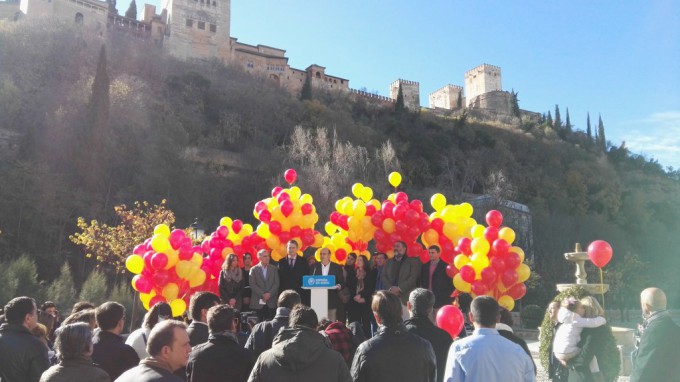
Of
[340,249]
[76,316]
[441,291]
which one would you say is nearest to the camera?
[76,316]

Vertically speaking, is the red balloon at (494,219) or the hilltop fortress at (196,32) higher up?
the hilltop fortress at (196,32)

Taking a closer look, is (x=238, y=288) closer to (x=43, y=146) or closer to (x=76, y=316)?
(x=76, y=316)

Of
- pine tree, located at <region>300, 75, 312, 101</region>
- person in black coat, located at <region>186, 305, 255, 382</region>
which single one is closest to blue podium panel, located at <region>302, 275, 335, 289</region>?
person in black coat, located at <region>186, 305, 255, 382</region>

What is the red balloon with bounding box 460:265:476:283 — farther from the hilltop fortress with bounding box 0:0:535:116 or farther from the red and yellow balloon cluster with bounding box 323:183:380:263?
the hilltop fortress with bounding box 0:0:535:116

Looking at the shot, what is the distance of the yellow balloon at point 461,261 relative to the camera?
8.47 m

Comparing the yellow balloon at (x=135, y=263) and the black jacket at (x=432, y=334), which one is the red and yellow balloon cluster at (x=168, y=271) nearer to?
the yellow balloon at (x=135, y=263)

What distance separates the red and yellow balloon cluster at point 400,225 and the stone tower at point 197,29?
54.9 m

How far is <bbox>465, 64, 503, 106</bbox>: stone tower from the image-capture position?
3541 inches

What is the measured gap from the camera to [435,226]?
9.54m

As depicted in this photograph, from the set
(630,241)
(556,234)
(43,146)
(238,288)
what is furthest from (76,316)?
(630,241)

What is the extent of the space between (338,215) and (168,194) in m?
23.7

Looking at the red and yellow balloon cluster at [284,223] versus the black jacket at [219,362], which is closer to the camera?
the black jacket at [219,362]

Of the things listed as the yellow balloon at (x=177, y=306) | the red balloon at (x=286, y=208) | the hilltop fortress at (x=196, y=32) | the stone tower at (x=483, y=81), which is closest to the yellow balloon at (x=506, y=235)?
the red balloon at (x=286, y=208)

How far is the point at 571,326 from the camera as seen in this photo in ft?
16.3
